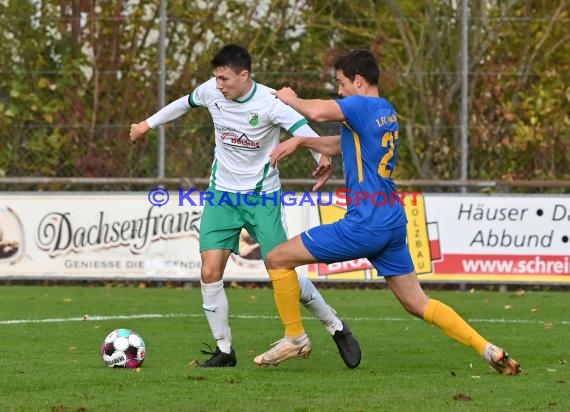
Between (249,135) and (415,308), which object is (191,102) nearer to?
(249,135)

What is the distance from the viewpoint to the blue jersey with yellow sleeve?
7.87 m

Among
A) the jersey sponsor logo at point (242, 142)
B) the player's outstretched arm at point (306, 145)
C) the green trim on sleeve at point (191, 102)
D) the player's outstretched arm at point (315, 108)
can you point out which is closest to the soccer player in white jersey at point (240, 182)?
the jersey sponsor logo at point (242, 142)

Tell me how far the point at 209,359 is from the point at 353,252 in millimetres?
1271

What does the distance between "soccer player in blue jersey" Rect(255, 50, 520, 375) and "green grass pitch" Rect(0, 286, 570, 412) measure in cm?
36

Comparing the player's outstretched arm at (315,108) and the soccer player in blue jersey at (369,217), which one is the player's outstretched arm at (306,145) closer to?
the soccer player in blue jersey at (369,217)

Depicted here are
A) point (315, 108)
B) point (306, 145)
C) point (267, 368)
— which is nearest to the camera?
point (315, 108)

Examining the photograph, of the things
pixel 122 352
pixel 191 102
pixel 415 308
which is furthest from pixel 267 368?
pixel 191 102

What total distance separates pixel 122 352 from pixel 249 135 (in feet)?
5.43

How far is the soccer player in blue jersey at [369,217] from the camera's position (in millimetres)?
7863

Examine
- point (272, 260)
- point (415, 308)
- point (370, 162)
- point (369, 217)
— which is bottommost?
point (415, 308)

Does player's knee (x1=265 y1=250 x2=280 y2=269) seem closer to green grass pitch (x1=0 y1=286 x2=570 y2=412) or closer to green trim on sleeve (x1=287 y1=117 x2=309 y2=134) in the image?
green grass pitch (x1=0 y1=286 x2=570 y2=412)

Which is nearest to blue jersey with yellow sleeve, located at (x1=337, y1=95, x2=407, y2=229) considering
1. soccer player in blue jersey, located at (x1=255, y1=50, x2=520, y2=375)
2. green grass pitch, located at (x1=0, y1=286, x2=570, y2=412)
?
soccer player in blue jersey, located at (x1=255, y1=50, x2=520, y2=375)

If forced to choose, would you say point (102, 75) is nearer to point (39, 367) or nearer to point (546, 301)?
point (546, 301)

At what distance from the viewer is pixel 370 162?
7941 millimetres
